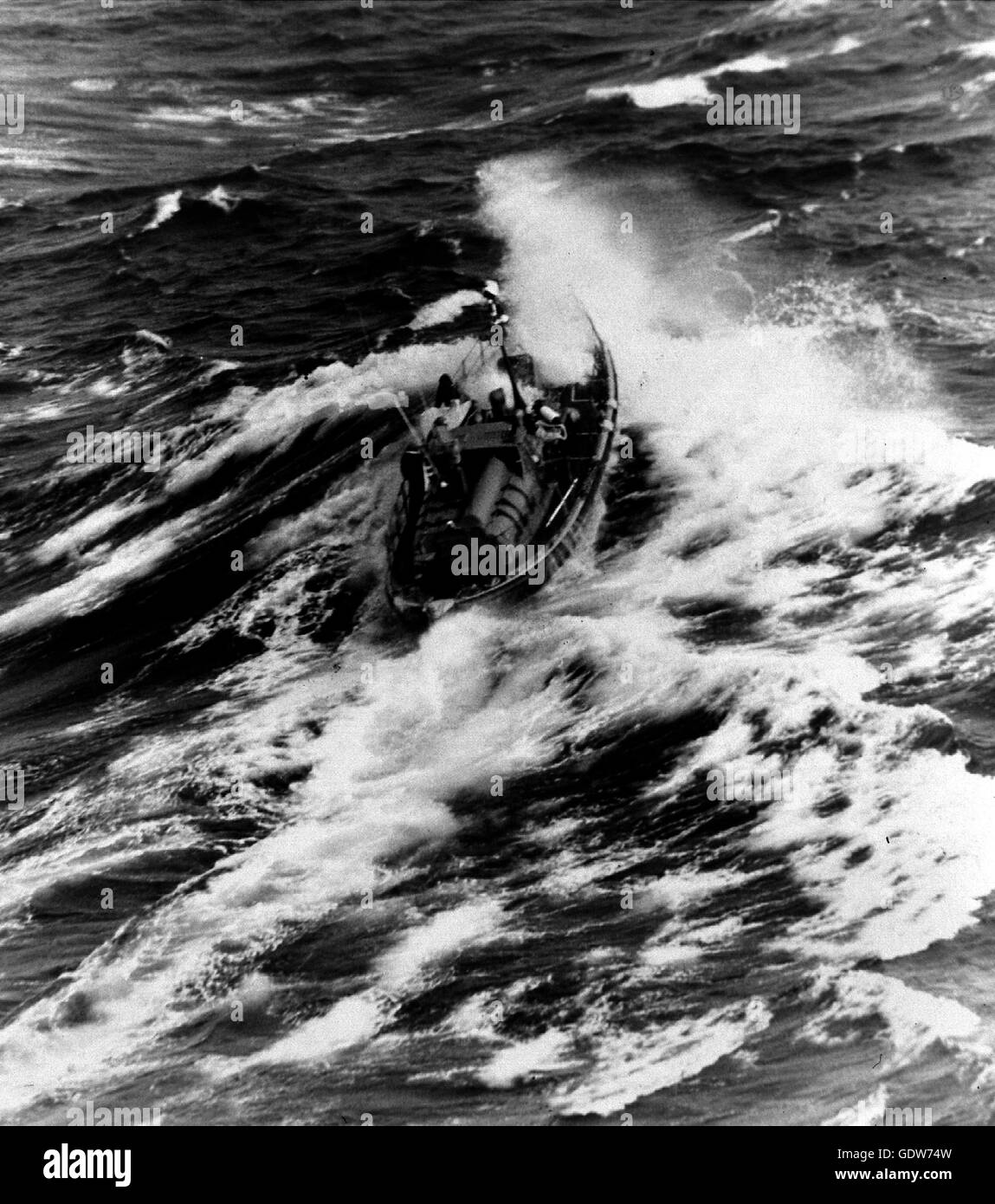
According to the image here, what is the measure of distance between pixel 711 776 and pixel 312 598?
1489 centimetres

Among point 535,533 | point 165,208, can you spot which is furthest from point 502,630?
point 165,208

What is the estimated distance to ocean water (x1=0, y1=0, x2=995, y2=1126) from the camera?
30.3 metres

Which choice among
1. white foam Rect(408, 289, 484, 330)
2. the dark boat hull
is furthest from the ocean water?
the dark boat hull

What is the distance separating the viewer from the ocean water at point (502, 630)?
3027 centimetres

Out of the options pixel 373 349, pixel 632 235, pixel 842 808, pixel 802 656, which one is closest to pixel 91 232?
pixel 373 349

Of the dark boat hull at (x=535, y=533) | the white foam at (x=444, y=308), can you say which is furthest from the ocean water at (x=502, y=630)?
the dark boat hull at (x=535, y=533)

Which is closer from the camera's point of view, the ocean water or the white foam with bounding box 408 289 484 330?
the ocean water

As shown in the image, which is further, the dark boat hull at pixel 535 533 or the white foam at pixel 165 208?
the white foam at pixel 165 208

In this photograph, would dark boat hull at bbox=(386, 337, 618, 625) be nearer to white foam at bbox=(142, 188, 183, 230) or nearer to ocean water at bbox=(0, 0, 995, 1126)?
ocean water at bbox=(0, 0, 995, 1126)

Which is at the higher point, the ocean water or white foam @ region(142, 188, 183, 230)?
white foam @ region(142, 188, 183, 230)

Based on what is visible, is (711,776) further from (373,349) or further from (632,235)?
(632,235)

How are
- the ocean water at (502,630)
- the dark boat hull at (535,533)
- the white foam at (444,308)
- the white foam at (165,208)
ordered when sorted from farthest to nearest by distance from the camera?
the white foam at (165,208) → the white foam at (444,308) → the dark boat hull at (535,533) → the ocean water at (502,630)

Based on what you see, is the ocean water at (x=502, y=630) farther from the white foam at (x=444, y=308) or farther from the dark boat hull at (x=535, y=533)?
the dark boat hull at (x=535, y=533)
